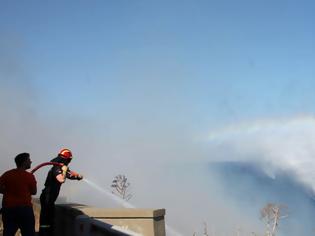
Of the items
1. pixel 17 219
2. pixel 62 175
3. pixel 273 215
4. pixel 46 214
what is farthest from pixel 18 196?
pixel 273 215

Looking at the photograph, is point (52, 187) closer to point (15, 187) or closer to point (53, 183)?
point (53, 183)

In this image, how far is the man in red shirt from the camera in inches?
221

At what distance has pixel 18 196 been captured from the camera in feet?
18.5

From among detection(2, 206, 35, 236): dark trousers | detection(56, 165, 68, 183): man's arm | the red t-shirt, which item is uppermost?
detection(56, 165, 68, 183): man's arm

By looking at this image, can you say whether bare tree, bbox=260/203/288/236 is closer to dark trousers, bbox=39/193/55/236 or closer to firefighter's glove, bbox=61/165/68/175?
dark trousers, bbox=39/193/55/236

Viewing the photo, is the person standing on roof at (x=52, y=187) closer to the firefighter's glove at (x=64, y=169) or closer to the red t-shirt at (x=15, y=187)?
the firefighter's glove at (x=64, y=169)

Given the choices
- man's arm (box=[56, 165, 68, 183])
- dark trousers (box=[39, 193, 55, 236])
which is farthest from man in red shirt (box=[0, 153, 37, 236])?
dark trousers (box=[39, 193, 55, 236])

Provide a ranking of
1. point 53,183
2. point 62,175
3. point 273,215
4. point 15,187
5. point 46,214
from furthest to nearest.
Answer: point 273,215, point 46,214, point 53,183, point 62,175, point 15,187

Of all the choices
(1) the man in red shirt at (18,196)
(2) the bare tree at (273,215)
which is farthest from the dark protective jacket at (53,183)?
(2) the bare tree at (273,215)

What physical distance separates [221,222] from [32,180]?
165074 millimetres

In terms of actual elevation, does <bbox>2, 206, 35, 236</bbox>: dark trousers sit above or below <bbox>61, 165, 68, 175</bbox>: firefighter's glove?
below

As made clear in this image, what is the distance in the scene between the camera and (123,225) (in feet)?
27.3

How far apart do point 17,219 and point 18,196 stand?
0.30m

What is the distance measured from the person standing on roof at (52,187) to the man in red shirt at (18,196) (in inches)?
43.8
